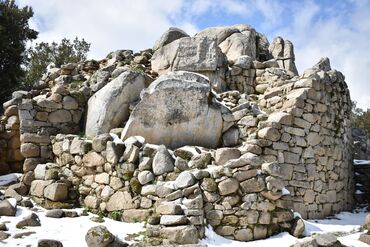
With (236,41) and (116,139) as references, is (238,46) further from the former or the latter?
(116,139)

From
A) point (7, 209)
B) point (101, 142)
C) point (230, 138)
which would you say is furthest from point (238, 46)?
point (7, 209)

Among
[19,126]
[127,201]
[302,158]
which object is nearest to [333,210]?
[302,158]

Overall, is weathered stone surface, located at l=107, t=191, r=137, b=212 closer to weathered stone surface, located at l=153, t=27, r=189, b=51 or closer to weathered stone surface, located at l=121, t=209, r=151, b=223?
weathered stone surface, located at l=121, t=209, r=151, b=223

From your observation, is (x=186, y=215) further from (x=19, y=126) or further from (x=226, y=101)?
(x=19, y=126)

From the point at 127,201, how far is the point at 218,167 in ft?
6.14

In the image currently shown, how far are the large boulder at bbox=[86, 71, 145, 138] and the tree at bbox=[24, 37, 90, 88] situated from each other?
955 cm

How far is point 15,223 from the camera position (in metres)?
6.27

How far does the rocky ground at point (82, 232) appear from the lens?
5.62 metres

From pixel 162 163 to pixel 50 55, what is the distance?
14.5 m

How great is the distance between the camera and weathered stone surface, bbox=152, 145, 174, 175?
7009mm

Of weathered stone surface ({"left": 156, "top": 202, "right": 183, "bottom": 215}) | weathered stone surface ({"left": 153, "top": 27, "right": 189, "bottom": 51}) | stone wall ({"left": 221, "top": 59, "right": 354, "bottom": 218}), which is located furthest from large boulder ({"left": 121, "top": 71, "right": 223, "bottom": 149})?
weathered stone surface ({"left": 153, "top": 27, "right": 189, "bottom": 51})

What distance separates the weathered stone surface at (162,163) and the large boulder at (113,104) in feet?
6.36

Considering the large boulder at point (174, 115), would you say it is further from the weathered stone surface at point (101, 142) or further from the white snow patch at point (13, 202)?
the white snow patch at point (13, 202)

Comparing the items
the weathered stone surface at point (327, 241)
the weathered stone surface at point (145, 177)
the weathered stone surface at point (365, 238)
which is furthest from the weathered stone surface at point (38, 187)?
the weathered stone surface at point (365, 238)
